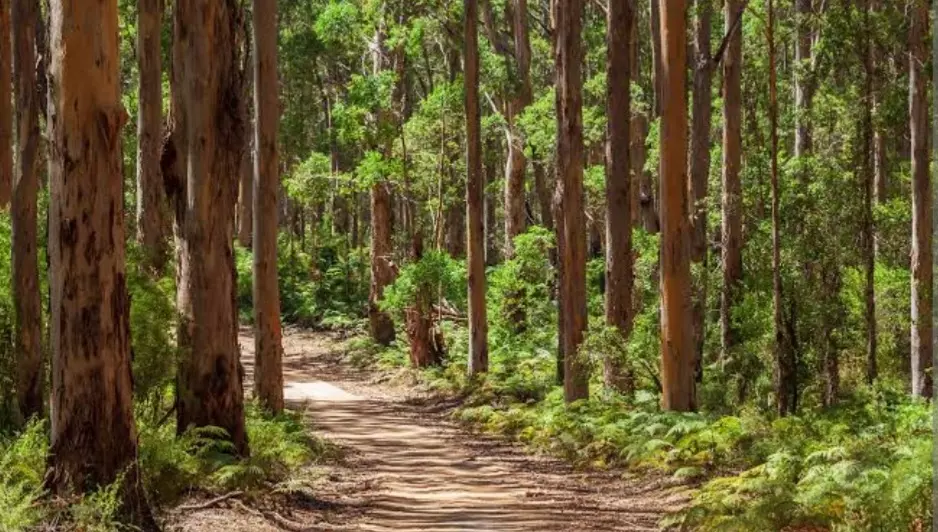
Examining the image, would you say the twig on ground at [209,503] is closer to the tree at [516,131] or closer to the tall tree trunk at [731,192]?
the tall tree trunk at [731,192]

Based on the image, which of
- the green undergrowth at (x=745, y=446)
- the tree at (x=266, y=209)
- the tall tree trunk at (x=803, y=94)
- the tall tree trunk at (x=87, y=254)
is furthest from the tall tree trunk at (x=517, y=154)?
the tall tree trunk at (x=87, y=254)

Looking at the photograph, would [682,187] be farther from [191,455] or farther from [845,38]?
[191,455]

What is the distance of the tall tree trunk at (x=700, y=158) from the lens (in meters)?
20.0

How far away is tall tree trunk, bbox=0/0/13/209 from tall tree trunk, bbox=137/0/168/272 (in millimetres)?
3126

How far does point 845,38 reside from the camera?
61.0 feet

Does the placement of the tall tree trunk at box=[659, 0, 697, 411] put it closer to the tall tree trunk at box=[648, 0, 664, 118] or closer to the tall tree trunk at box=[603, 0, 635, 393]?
the tall tree trunk at box=[648, 0, 664, 118]

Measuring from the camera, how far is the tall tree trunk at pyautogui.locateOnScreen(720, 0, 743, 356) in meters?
20.6

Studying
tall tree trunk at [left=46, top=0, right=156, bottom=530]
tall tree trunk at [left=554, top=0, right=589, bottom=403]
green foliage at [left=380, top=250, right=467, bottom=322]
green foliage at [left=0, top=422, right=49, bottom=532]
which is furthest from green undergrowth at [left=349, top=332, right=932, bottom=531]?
green foliage at [left=0, top=422, right=49, bottom=532]

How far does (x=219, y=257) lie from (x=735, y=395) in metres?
10.5

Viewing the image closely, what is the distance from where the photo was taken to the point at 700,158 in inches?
856

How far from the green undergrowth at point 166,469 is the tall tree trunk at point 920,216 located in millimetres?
10520

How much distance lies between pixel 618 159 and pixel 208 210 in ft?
25.2

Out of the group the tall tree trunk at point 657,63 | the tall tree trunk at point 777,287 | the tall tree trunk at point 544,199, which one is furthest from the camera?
the tall tree trunk at point 544,199

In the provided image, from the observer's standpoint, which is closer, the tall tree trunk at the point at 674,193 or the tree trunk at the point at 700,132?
the tall tree trunk at the point at 674,193
